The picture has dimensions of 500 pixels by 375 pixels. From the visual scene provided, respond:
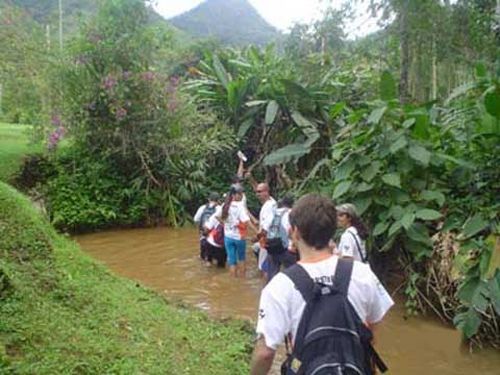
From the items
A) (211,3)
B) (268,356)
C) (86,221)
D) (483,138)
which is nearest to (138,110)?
(86,221)

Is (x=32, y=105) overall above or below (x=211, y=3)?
below

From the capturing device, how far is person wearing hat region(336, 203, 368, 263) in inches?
240

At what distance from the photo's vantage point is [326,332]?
2570 millimetres

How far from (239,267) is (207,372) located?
499cm

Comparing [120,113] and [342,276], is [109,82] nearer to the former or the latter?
[120,113]

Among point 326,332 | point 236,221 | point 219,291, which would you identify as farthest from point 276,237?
point 326,332

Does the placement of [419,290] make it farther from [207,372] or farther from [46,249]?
[46,249]

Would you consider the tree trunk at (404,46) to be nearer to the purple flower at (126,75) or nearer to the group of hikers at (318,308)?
the purple flower at (126,75)

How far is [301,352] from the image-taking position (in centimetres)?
261

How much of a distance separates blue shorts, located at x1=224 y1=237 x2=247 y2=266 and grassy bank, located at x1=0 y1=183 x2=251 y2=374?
2107 millimetres

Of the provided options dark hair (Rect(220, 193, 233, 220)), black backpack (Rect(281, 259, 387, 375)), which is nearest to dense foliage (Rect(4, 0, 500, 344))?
dark hair (Rect(220, 193, 233, 220))

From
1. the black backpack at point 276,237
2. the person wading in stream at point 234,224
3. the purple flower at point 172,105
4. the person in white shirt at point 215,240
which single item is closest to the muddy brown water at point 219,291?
the person in white shirt at point 215,240

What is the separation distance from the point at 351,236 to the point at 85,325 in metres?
2.66

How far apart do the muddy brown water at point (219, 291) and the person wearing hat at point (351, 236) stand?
132 centimetres
